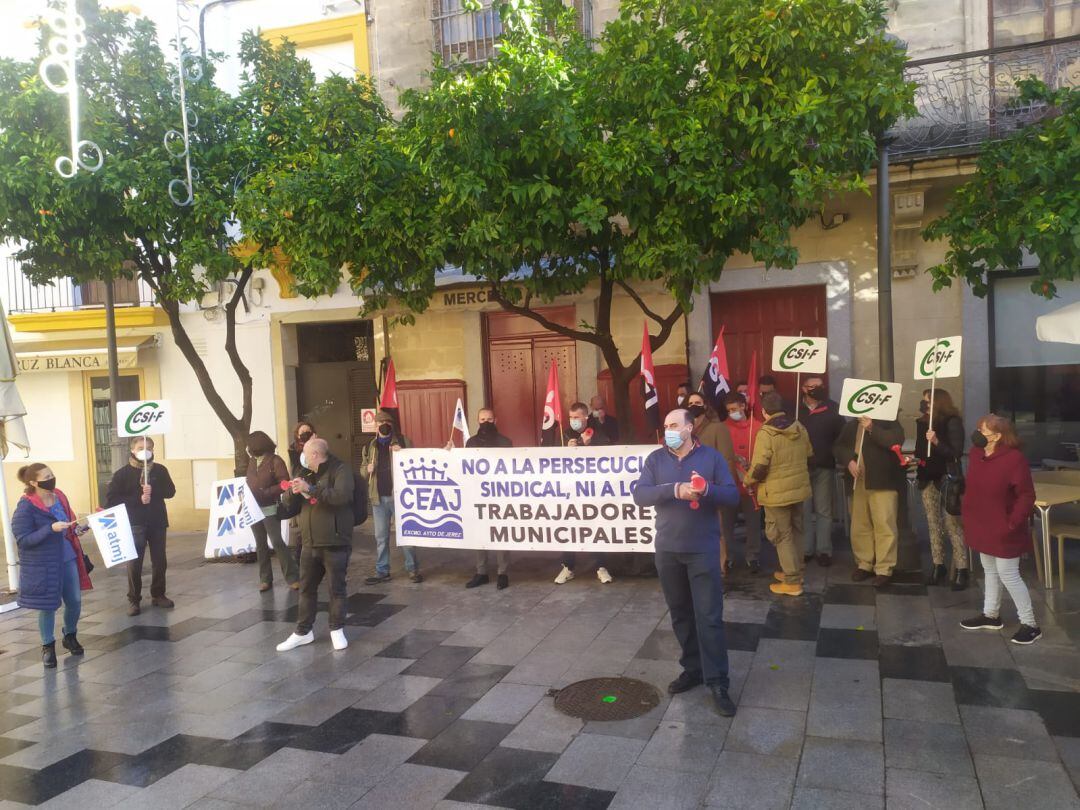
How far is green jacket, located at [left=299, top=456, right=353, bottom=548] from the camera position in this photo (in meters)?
6.96

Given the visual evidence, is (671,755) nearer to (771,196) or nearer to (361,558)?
(771,196)

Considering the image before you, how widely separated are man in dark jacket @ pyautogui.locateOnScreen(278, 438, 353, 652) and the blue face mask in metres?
A: 2.86

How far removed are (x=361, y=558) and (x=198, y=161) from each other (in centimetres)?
520

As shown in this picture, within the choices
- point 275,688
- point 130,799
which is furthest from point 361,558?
point 130,799

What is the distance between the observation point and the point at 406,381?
13359 millimetres

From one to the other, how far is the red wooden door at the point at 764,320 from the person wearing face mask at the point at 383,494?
5.02m

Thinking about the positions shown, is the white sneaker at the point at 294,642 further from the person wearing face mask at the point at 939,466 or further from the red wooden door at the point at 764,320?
the red wooden door at the point at 764,320

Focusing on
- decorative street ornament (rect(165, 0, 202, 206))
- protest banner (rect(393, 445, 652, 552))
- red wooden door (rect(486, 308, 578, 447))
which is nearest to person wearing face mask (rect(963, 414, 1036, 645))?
protest banner (rect(393, 445, 652, 552))

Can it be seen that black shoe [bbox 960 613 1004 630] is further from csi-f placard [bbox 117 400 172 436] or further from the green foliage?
csi-f placard [bbox 117 400 172 436]

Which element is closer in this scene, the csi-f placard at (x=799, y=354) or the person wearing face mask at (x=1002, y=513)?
the person wearing face mask at (x=1002, y=513)

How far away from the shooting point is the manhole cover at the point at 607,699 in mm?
5457

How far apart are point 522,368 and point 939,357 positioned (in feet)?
21.5

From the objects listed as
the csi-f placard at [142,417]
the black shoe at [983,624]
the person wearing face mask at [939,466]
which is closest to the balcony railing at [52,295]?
the csi-f placard at [142,417]

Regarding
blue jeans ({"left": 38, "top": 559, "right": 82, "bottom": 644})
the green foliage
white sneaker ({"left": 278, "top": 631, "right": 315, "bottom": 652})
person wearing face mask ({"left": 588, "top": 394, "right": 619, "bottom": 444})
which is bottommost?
white sneaker ({"left": 278, "top": 631, "right": 315, "bottom": 652})
